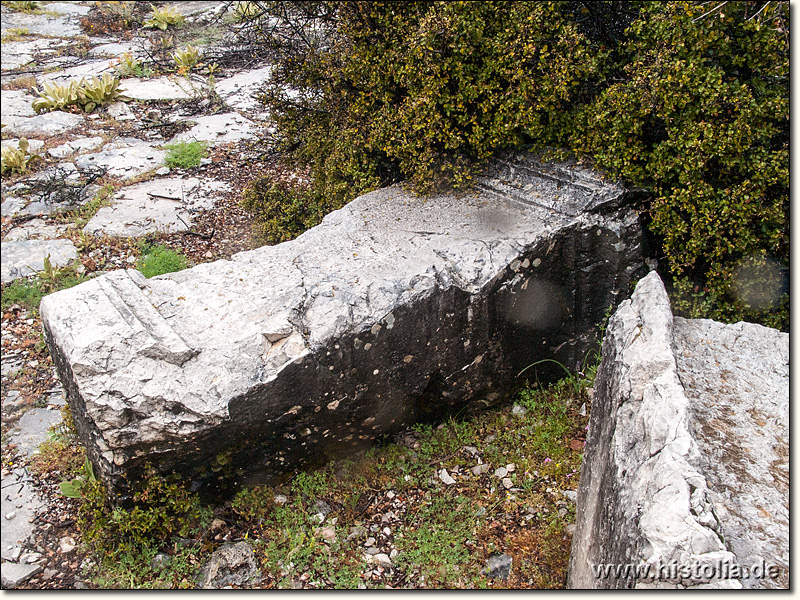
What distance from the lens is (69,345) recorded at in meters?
3.08

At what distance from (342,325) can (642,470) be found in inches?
63.7

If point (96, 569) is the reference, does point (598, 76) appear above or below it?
above

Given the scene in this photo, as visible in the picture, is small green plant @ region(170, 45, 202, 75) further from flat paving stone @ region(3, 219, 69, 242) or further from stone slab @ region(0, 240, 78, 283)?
stone slab @ region(0, 240, 78, 283)

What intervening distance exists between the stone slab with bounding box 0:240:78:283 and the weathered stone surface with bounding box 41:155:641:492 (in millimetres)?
2285

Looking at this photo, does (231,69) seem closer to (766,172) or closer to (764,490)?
(766,172)

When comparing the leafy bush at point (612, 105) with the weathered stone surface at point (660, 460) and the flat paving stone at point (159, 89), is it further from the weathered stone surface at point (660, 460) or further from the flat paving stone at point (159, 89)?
the flat paving stone at point (159, 89)

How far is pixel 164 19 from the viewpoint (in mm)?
10227

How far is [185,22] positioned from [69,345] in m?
9.06

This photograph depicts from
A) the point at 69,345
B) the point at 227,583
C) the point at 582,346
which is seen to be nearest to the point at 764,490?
the point at 582,346

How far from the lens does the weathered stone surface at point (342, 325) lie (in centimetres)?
308

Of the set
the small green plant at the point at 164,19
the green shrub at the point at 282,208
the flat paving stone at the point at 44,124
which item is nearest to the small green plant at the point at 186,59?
the small green plant at the point at 164,19

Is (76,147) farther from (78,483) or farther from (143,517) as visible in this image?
(143,517)

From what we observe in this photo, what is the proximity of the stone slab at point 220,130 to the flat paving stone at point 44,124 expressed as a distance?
4.56ft

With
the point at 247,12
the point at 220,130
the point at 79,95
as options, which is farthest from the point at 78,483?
the point at 79,95
